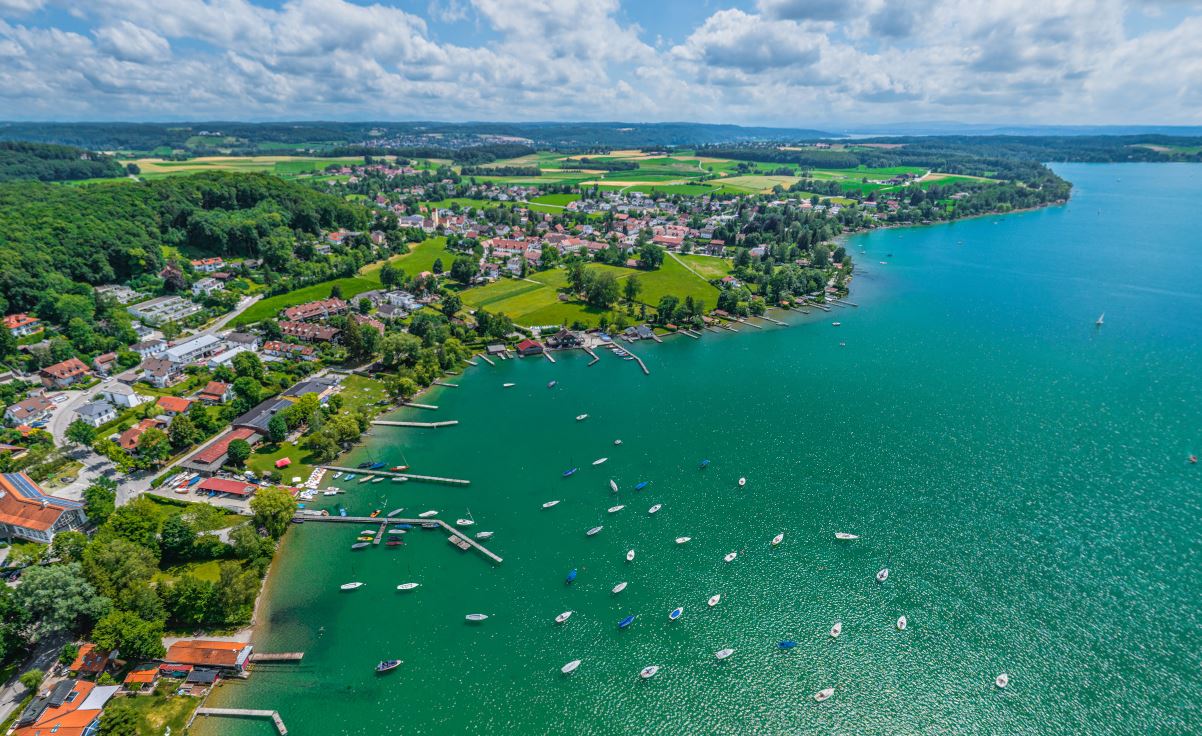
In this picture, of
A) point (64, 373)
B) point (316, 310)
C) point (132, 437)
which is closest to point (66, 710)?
point (132, 437)

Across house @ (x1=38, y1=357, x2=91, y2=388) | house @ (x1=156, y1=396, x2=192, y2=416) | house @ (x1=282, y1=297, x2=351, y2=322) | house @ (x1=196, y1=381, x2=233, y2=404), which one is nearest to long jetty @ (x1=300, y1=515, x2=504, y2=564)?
house @ (x1=156, y1=396, x2=192, y2=416)

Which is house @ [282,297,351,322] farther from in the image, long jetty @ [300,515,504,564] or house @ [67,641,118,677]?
house @ [67,641,118,677]

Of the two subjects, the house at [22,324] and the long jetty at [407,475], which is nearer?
the long jetty at [407,475]

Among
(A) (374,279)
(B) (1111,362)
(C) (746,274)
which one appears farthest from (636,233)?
(B) (1111,362)

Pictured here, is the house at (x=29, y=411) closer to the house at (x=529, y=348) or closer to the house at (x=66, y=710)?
the house at (x=66, y=710)

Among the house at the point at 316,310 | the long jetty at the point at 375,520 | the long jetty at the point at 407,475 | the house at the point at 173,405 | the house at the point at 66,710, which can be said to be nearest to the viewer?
the house at the point at 66,710

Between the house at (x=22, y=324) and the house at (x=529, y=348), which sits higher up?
the house at (x=22, y=324)

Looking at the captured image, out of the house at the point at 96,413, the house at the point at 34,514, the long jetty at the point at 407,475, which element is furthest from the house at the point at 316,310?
the house at the point at 34,514

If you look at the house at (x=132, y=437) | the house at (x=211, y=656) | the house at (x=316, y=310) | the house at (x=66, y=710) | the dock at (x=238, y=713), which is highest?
the house at (x=316, y=310)
